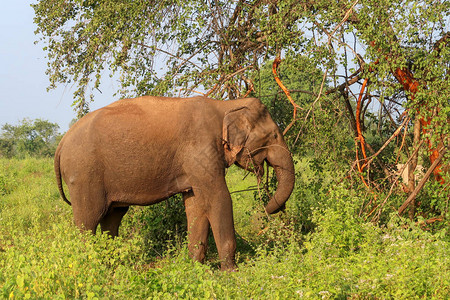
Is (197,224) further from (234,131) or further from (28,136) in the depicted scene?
(28,136)

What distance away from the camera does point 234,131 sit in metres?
7.70

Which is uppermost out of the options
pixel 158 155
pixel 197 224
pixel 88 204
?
pixel 158 155

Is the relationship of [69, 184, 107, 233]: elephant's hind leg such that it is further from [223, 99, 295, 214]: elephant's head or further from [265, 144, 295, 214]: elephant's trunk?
[265, 144, 295, 214]: elephant's trunk

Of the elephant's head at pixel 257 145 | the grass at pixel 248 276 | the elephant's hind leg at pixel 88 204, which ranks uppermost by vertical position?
the elephant's head at pixel 257 145

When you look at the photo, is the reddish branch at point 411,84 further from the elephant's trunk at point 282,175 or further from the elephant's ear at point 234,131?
the elephant's ear at point 234,131

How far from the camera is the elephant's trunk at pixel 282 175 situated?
770 cm

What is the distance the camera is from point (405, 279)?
499cm

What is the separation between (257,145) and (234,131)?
378 millimetres

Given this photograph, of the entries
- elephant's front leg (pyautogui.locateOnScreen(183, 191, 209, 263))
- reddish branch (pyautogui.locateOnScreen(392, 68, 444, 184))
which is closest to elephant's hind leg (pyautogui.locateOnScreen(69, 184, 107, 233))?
elephant's front leg (pyautogui.locateOnScreen(183, 191, 209, 263))

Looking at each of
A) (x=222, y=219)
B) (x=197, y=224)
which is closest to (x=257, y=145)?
(x=222, y=219)

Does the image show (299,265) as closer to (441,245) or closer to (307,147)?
(441,245)

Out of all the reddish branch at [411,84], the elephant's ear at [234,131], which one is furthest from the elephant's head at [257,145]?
the reddish branch at [411,84]

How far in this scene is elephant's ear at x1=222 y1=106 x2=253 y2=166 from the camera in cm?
768

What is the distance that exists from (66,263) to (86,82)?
4.54 meters
